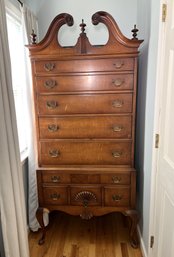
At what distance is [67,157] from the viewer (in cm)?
174

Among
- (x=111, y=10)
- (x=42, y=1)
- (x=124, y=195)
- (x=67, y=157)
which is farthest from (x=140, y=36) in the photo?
(x=124, y=195)

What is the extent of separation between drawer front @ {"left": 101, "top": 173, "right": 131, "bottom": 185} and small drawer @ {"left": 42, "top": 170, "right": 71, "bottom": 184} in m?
0.32

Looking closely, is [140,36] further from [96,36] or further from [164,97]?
[164,97]

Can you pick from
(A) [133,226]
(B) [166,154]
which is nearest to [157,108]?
(B) [166,154]

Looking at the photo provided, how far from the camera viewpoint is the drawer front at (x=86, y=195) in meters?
1.73

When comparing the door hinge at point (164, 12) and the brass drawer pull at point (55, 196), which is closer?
the door hinge at point (164, 12)

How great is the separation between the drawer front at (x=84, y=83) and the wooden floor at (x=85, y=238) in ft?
4.81

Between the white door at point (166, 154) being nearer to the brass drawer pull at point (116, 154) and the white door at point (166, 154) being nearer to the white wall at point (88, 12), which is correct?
the brass drawer pull at point (116, 154)

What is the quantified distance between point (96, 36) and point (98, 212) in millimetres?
1821

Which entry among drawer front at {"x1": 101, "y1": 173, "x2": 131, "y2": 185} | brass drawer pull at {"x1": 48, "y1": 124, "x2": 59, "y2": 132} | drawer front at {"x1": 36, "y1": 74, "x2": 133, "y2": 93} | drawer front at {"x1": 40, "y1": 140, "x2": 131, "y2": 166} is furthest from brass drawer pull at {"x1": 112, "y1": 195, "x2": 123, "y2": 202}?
drawer front at {"x1": 36, "y1": 74, "x2": 133, "y2": 93}

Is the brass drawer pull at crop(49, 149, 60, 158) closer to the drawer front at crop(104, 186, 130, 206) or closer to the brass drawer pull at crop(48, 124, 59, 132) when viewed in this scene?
the brass drawer pull at crop(48, 124, 59, 132)

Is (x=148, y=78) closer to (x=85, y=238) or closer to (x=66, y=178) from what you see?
(x=66, y=178)

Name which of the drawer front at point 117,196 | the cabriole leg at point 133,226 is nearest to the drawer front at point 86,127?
the drawer front at point 117,196

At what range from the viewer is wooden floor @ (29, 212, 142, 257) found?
1.81 metres
